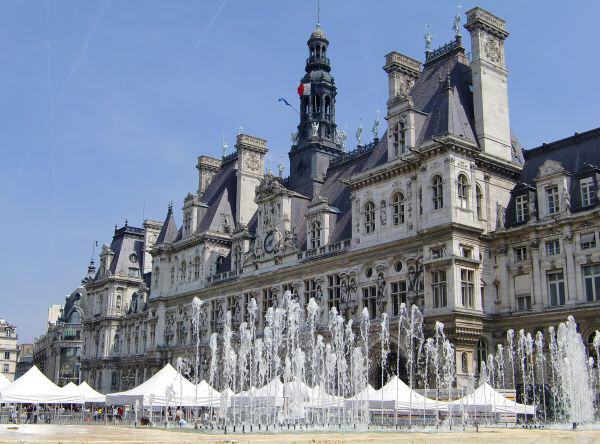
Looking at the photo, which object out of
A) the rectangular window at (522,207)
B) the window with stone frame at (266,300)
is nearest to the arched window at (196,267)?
the window with stone frame at (266,300)

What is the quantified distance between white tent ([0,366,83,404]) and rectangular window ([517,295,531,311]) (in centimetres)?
2634

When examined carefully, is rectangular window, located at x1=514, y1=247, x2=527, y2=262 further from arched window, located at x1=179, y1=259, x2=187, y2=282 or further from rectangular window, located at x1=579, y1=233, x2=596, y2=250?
arched window, located at x1=179, y1=259, x2=187, y2=282

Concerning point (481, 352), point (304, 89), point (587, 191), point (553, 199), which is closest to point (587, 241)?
point (587, 191)

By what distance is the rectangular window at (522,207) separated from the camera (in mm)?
43938

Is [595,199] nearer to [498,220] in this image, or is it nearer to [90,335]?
[498,220]

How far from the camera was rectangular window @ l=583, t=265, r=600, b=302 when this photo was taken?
3900 centimetres

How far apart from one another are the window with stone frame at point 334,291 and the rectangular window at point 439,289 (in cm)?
916

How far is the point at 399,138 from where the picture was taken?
47875 millimetres

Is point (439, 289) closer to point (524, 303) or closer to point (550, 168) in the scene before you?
point (524, 303)

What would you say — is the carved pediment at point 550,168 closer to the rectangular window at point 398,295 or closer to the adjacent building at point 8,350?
the rectangular window at point 398,295

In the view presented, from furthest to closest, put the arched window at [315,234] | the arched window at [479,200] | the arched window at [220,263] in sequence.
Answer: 1. the arched window at [220,263]
2. the arched window at [315,234]
3. the arched window at [479,200]

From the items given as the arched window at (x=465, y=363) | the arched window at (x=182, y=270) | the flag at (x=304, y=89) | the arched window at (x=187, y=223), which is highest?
the flag at (x=304, y=89)

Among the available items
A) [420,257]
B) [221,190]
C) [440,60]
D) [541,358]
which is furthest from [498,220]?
[221,190]

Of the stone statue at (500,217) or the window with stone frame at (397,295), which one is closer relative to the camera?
the stone statue at (500,217)
